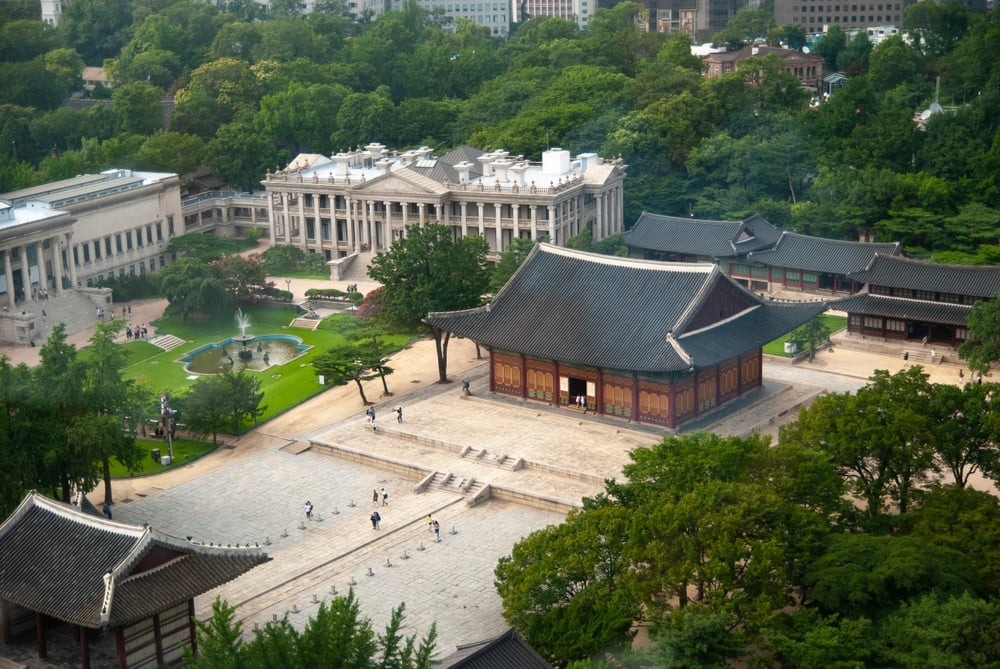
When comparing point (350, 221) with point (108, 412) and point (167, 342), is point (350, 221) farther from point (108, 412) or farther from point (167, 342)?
point (108, 412)

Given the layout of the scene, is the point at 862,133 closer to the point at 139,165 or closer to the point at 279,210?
the point at 279,210

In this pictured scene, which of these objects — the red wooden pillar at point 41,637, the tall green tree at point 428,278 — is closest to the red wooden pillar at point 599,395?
the tall green tree at point 428,278

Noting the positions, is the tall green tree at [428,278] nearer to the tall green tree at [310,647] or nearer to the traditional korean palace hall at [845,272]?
the traditional korean palace hall at [845,272]

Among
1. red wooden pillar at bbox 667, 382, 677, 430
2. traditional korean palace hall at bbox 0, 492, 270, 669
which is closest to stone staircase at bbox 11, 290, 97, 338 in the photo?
red wooden pillar at bbox 667, 382, 677, 430

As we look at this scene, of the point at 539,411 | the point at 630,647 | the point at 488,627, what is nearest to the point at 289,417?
the point at 539,411

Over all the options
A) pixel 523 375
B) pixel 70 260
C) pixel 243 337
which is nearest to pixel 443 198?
pixel 243 337

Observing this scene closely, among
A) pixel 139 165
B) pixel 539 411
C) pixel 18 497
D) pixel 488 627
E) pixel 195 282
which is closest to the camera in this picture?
pixel 488 627

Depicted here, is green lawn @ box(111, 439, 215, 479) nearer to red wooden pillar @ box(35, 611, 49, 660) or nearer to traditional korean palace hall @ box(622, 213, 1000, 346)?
red wooden pillar @ box(35, 611, 49, 660)
